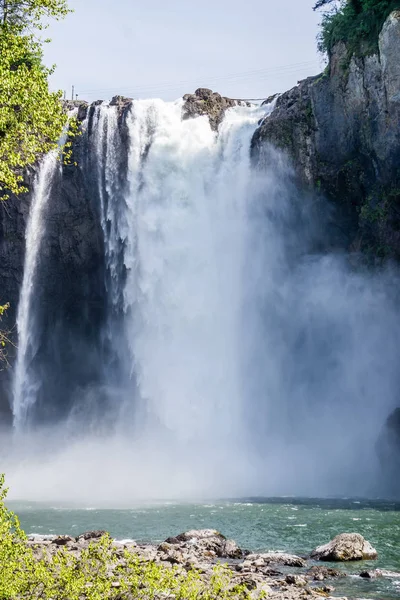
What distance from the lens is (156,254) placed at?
39.0 meters

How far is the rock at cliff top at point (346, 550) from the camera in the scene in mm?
16250

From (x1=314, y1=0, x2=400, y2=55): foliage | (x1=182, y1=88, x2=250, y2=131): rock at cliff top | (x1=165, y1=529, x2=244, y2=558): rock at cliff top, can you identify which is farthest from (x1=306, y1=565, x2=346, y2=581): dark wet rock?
(x1=182, y1=88, x2=250, y2=131): rock at cliff top

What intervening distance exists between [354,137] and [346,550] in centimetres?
2318

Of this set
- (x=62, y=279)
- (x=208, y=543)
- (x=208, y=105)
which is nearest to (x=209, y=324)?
(x=62, y=279)

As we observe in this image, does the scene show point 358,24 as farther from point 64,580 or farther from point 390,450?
point 64,580

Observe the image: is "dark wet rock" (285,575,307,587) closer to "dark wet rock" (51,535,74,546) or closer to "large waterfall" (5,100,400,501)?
"dark wet rock" (51,535,74,546)

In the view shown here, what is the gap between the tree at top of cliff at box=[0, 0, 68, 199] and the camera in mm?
12359

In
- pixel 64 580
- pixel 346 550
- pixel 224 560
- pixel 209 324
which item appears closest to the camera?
pixel 64 580

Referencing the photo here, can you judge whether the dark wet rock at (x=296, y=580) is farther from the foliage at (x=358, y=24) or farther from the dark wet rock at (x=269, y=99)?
the dark wet rock at (x=269, y=99)

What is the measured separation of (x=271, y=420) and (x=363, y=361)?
5.42 metres

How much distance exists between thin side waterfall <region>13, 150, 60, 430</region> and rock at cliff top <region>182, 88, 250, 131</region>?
802 cm

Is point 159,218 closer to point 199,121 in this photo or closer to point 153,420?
point 199,121

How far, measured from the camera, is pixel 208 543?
57.3ft

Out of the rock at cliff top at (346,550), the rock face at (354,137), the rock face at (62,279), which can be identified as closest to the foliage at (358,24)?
the rock face at (354,137)
